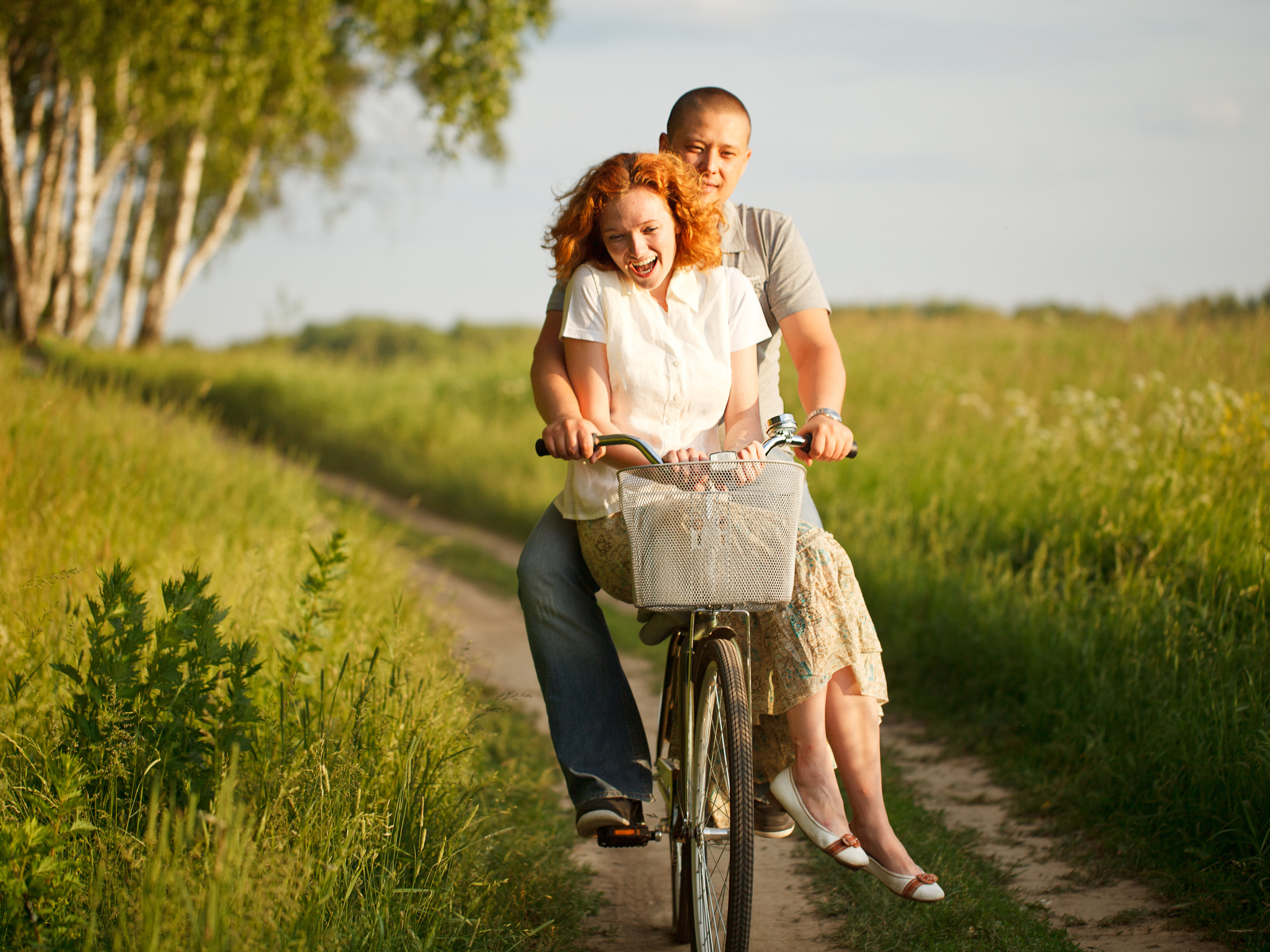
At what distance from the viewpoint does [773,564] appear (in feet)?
8.28

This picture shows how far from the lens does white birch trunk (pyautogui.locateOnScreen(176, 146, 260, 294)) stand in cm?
1772

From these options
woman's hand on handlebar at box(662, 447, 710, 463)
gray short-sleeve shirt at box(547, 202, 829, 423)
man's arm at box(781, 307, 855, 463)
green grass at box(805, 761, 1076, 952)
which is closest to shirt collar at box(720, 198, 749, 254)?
gray short-sleeve shirt at box(547, 202, 829, 423)

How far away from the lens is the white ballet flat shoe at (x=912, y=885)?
2.62 metres

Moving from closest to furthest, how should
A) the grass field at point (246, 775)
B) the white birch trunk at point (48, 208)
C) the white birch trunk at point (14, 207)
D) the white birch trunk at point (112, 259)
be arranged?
the grass field at point (246, 775), the white birch trunk at point (14, 207), the white birch trunk at point (48, 208), the white birch trunk at point (112, 259)

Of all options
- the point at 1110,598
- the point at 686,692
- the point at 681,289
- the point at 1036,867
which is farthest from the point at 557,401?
the point at 1110,598

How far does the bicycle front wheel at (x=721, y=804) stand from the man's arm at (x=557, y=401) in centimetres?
63

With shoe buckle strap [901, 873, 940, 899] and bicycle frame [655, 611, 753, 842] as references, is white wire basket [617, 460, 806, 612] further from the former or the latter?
shoe buckle strap [901, 873, 940, 899]

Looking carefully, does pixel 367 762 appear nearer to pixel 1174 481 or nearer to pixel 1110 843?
pixel 1110 843

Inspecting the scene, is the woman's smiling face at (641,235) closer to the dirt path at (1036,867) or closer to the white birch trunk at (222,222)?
the dirt path at (1036,867)

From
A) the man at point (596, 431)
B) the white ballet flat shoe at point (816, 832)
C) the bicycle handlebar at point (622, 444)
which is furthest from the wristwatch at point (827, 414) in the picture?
the white ballet flat shoe at point (816, 832)

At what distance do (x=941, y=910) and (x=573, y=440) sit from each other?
72.4 inches

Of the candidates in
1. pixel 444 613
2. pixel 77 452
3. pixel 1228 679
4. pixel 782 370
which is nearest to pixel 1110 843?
pixel 1228 679

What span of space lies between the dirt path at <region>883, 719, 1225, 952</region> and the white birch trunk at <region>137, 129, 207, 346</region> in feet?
49.2

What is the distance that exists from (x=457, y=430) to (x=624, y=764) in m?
11.0
